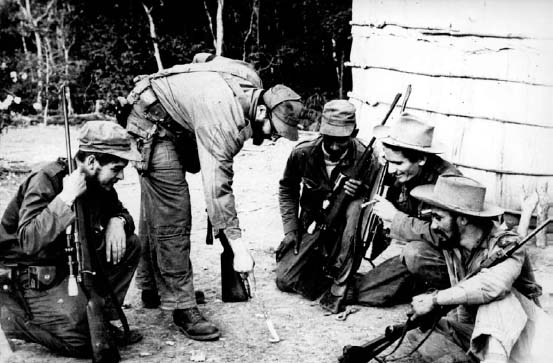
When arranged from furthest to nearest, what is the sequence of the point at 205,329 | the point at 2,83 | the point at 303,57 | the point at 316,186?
1. the point at 303,57
2. the point at 2,83
3. the point at 316,186
4. the point at 205,329

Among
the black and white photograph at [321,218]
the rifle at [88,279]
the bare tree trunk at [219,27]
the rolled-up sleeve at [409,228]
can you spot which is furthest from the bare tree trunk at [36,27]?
the rolled-up sleeve at [409,228]

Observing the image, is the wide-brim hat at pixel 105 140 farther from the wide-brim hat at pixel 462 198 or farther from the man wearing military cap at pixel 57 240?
the wide-brim hat at pixel 462 198

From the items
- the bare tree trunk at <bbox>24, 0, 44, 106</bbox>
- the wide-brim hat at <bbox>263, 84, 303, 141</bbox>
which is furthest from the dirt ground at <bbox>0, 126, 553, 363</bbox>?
the bare tree trunk at <bbox>24, 0, 44, 106</bbox>

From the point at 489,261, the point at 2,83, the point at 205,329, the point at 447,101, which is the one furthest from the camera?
the point at 2,83

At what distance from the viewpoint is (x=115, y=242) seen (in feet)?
14.0

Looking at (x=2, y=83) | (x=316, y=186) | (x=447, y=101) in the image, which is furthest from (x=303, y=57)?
(x=316, y=186)

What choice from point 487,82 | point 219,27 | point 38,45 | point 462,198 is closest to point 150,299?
point 462,198

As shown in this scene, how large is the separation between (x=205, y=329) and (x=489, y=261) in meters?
1.79

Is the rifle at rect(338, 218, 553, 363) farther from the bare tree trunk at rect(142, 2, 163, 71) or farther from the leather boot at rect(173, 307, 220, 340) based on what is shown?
the bare tree trunk at rect(142, 2, 163, 71)

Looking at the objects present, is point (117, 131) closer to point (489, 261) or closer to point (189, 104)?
point (189, 104)

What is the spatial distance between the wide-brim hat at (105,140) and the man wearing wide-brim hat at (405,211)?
176 cm

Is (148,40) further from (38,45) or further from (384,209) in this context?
(384,209)

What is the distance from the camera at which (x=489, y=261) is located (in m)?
3.74

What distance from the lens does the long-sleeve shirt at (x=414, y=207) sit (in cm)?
454
